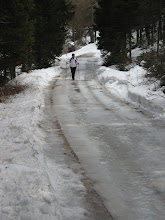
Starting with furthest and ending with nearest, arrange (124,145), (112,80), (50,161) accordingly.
Result: (112,80) < (124,145) < (50,161)

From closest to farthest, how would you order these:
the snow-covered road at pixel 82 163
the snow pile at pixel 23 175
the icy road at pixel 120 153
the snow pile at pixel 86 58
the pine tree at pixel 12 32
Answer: the snow pile at pixel 23 175 < the snow-covered road at pixel 82 163 < the icy road at pixel 120 153 < the pine tree at pixel 12 32 < the snow pile at pixel 86 58

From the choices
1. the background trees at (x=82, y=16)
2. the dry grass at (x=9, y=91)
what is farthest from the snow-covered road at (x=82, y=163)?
the background trees at (x=82, y=16)

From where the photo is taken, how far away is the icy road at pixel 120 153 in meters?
3.74

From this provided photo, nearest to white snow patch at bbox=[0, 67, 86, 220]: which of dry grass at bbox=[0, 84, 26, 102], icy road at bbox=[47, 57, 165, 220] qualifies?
icy road at bbox=[47, 57, 165, 220]

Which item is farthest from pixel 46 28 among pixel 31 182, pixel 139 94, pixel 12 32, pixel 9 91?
pixel 31 182

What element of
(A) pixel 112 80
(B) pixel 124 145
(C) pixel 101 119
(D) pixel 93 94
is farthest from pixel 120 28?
(B) pixel 124 145

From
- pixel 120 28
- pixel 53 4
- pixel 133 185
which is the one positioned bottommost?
pixel 133 185

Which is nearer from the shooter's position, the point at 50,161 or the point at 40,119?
the point at 50,161

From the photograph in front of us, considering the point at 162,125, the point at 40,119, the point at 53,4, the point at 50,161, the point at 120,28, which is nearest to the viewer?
the point at 50,161

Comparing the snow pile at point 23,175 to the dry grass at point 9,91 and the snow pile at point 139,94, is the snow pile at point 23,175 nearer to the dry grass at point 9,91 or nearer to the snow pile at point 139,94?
the snow pile at point 139,94

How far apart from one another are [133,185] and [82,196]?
86cm

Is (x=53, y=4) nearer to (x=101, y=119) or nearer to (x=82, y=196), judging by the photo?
(x=101, y=119)

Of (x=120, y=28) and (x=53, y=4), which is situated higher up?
(x=53, y=4)

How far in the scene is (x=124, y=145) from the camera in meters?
6.09
